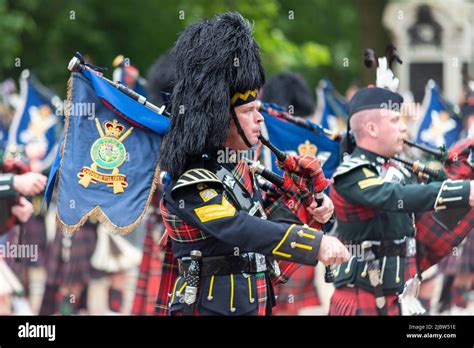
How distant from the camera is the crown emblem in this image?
546cm

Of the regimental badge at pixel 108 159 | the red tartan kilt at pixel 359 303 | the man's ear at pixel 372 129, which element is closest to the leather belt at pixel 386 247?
the red tartan kilt at pixel 359 303

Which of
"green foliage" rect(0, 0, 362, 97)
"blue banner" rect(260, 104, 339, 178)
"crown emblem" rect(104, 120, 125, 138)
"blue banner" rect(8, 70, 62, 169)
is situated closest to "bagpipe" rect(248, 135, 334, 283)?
"crown emblem" rect(104, 120, 125, 138)

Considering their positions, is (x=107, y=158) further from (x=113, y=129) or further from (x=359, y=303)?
(x=359, y=303)

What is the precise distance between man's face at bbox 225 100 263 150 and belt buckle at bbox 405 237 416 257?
163 cm

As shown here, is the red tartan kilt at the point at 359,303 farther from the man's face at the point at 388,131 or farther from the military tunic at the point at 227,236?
the military tunic at the point at 227,236

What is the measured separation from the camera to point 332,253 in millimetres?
4680

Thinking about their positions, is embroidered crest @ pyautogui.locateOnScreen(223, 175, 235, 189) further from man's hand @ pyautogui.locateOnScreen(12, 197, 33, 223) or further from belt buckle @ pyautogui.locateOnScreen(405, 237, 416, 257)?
man's hand @ pyautogui.locateOnScreen(12, 197, 33, 223)

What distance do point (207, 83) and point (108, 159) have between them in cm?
75

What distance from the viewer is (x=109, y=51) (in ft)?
61.7

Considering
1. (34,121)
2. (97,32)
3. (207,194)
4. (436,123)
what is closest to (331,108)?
(436,123)
